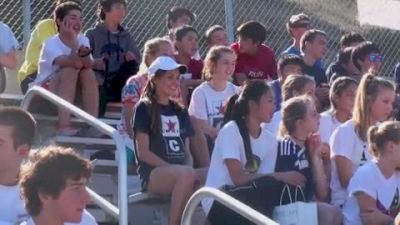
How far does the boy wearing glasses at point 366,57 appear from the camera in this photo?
10.7 metres

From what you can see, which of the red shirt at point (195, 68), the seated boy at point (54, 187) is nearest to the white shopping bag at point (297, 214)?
the seated boy at point (54, 187)

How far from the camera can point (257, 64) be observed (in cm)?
1115

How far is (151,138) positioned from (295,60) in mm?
2272

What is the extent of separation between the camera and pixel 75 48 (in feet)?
32.3

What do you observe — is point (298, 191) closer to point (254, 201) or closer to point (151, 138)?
point (254, 201)

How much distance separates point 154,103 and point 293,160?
1114 mm

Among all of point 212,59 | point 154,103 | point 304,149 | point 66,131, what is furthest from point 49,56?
point 304,149

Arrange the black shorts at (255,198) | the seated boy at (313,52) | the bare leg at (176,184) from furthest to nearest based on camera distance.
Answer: the seated boy at (313,52), the bare leg at (176,184), the black shorts at (255,198)

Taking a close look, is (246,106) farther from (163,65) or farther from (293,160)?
(163,65)

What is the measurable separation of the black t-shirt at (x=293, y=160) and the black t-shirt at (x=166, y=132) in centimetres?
81

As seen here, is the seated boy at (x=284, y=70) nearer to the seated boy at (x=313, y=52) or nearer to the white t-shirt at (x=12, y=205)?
the seated boy at (x=313, y=52)

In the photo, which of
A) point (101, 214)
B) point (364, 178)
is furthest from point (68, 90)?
point (364, 178)

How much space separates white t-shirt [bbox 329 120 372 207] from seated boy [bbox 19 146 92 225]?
121 inches

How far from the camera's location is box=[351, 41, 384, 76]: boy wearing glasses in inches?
423
